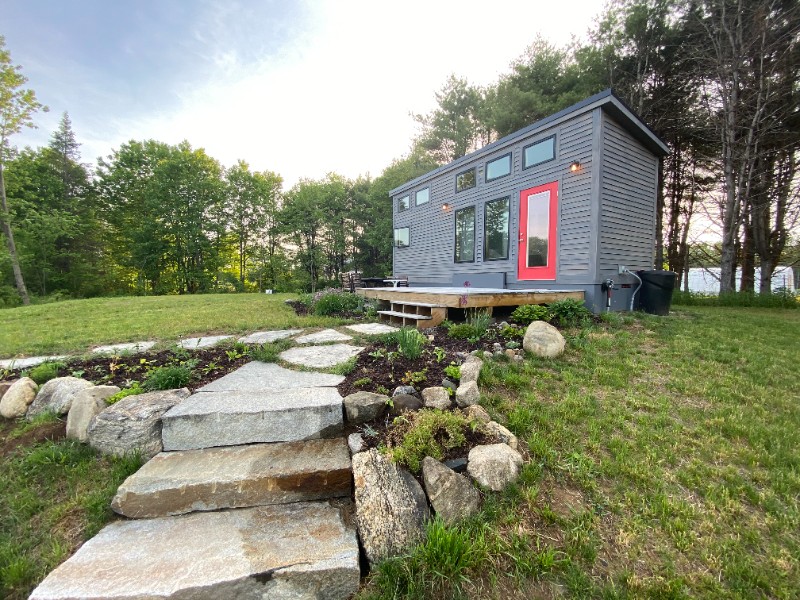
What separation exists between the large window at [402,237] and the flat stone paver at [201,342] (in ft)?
24.3

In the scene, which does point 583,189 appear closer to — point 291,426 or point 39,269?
point 291,426

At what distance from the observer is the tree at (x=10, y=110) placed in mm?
10930

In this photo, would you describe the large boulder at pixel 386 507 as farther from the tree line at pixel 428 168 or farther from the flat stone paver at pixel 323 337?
the tree line at pixel 428 168

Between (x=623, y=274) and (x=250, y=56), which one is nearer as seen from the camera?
(x=623, y=274)

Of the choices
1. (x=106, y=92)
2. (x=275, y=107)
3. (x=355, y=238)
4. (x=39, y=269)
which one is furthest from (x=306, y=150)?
(x=39, y=269)

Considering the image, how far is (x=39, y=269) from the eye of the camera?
15258 millimetres

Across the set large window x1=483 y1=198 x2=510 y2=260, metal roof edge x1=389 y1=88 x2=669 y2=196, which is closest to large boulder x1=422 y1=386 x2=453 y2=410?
large window x1=483 y1=198 x2=510 y2=260

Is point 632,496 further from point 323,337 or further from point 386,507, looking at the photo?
point 323,337

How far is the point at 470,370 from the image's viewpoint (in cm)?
238

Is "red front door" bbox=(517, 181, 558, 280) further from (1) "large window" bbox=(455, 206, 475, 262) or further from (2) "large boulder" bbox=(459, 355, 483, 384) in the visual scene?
(2) "large boulder" bbox=(459, 355, 483, 384)

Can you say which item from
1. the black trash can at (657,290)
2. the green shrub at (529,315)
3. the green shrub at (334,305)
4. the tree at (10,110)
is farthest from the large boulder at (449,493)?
the tree at (10,110)

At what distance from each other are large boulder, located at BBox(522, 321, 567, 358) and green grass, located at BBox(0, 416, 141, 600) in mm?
3107

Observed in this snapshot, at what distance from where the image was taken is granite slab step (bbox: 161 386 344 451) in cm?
176

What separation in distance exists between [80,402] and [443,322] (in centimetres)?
339
